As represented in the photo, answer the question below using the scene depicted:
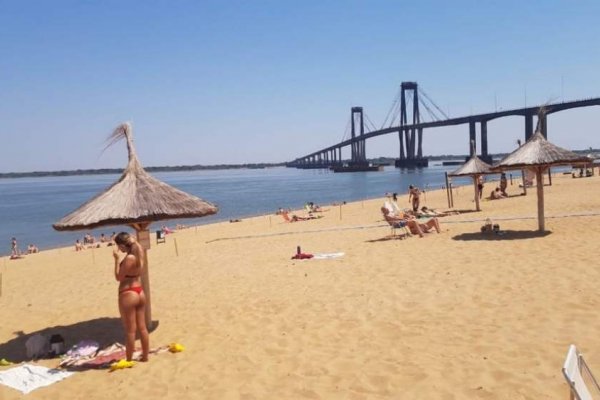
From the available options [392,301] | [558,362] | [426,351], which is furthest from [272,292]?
[558,362]

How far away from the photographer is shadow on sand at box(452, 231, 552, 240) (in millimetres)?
9266

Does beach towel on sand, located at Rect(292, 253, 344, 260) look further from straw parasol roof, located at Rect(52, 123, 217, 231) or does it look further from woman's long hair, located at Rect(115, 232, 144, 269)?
woman's long hair, located at Rect(115, 232, 144, 269)

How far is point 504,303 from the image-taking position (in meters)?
5.26

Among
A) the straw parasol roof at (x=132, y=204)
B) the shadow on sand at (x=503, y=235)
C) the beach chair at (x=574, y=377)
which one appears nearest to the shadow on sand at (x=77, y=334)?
the straw parasol roof at (x=132, y=204)

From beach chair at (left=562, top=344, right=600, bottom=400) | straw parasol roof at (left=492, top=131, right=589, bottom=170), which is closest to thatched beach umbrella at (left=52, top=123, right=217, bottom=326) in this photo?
beach chair at (left=562, top=344, right=600, bottom=400)

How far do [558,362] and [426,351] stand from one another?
0.97 m

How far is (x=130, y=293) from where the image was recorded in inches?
175

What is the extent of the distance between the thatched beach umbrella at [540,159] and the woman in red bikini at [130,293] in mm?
7828

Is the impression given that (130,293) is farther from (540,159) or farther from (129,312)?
(540,159)

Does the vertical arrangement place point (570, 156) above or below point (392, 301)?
above

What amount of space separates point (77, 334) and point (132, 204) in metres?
1.74

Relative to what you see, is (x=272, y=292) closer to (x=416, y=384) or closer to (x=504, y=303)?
(x=504, y=303)

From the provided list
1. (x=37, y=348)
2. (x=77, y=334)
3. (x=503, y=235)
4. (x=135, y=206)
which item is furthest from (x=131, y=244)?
(x=503, y=235)

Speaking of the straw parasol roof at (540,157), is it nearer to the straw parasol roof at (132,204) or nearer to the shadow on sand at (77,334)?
the straw parasol roof at (132,204)
